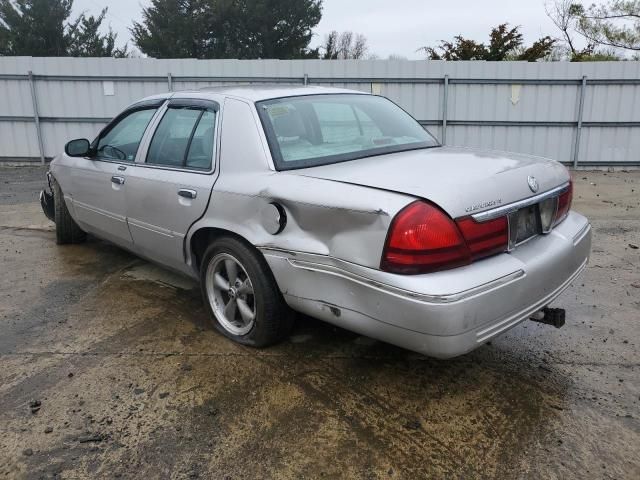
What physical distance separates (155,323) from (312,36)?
3158cm

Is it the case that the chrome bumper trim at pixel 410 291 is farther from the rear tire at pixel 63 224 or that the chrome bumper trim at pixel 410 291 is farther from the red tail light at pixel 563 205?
the rear tire at pixel 63 224

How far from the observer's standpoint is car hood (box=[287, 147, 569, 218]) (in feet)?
8.06

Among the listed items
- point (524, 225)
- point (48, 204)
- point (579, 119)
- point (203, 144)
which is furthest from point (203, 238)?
point (579, 119)

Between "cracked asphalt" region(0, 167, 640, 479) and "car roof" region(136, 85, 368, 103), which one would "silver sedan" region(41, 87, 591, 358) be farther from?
"cracked asphalt" region(0, 167, 640, 479)

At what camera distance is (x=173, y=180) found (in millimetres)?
3533

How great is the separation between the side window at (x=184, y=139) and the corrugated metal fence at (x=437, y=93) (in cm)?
760

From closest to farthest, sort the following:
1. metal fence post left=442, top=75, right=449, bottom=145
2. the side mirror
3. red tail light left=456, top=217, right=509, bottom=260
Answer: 1. red tail light left=456, top=217, right=509, bottom=260
2. the side mirror
3. metal fence post left=442, top=75, right=449, bottom=145

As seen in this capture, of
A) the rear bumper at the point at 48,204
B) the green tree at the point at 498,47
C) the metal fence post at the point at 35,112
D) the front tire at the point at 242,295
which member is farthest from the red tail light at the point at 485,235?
the green tree at the point at 498,47

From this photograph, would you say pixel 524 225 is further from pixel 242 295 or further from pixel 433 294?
pixel 242 295

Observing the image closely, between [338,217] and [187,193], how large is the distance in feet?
4.09

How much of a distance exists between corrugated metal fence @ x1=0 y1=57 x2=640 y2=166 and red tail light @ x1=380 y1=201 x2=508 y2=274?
30.1ft

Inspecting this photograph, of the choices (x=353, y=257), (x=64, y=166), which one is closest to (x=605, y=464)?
(x=353, y=257)

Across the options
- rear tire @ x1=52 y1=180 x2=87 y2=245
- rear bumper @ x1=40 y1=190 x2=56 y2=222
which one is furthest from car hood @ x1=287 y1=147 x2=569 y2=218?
rear bumper @ x1=40 y1=190 x2=56 y2=222

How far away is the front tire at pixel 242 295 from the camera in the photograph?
3.03 m
